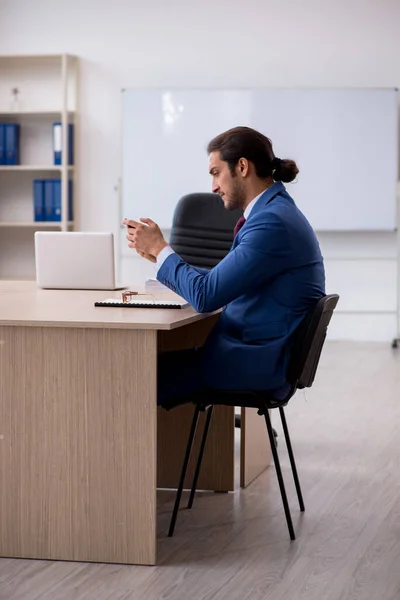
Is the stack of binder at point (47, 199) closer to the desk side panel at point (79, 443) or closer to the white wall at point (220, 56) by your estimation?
the white wall at point (220, 56)

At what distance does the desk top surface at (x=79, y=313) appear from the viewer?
265 centimetres

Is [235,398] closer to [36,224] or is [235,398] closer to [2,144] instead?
[36,224]

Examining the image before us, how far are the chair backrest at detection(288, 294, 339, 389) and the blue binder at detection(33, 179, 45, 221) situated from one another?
4.92m

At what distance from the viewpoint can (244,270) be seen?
2816 millimetres

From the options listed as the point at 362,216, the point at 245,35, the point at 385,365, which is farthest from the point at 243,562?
the point at 245,35

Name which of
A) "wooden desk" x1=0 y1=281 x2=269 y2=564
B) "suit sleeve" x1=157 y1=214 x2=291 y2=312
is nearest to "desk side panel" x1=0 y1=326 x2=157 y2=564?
"wooden desk" x1=0 y1=281 x2=269 y2=564

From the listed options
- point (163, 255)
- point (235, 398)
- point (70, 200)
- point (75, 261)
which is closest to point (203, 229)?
A: point (75, 261)

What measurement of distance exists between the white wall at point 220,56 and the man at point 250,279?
15.4ft

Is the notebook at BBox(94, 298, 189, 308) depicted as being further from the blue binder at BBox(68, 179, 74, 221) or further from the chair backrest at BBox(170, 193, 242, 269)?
the blue binder at BBox(68, 179, 74, 221)

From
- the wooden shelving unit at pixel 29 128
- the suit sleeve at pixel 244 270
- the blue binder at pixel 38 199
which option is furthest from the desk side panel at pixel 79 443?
the wooden shelving unit at pixel 29 128

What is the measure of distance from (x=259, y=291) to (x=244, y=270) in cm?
12

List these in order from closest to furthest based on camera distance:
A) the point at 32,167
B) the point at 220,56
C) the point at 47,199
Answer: the point at 32,167 < the point at 47,199 < the point at 220,56

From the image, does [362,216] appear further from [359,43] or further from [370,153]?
[359,43]

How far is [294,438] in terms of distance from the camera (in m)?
4.42
